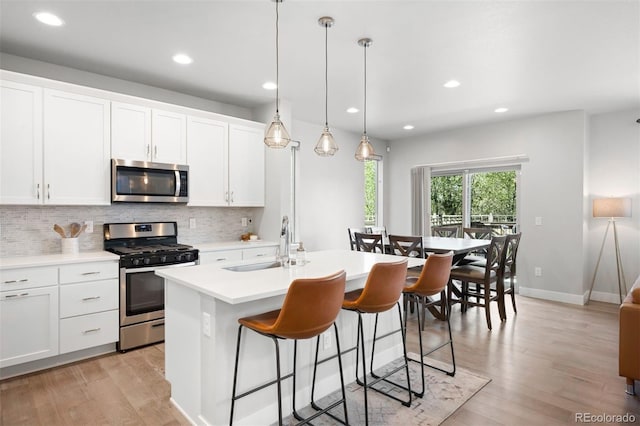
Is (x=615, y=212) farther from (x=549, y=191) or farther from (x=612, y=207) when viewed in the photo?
(x=549, y=191)

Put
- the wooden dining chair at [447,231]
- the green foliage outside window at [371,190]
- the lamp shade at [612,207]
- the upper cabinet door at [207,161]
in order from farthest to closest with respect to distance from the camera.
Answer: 1. the green foliage outside window at [371,190]
2. the wooden dining chair at [447,231]
3. the lamp shade at [612,207]
4. the upper cabinet door at [207,161]

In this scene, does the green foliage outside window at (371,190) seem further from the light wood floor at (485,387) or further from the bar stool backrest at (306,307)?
the bar stool backrest at (306,307)

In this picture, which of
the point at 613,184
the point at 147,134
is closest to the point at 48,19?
the point at 147,134

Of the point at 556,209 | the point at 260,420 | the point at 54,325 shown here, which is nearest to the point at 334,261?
the point at 260,420

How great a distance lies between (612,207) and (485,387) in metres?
3.58

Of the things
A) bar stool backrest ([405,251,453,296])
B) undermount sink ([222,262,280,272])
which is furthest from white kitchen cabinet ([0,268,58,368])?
bar stool backrest ([405,251,453,296])

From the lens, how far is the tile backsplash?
3.14 m

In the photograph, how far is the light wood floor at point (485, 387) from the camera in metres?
2.26

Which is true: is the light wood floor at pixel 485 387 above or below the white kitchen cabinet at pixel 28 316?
below

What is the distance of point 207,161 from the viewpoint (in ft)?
13.5

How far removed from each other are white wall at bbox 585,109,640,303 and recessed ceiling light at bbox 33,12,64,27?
20.6 feet

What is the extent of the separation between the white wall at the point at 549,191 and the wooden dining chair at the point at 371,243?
9.27 ft

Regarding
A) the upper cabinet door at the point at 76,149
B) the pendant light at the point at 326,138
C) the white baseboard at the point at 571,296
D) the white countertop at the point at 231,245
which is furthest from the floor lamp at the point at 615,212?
the upper cabinet door at the point at 76,149

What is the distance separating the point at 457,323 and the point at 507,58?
2.79m
